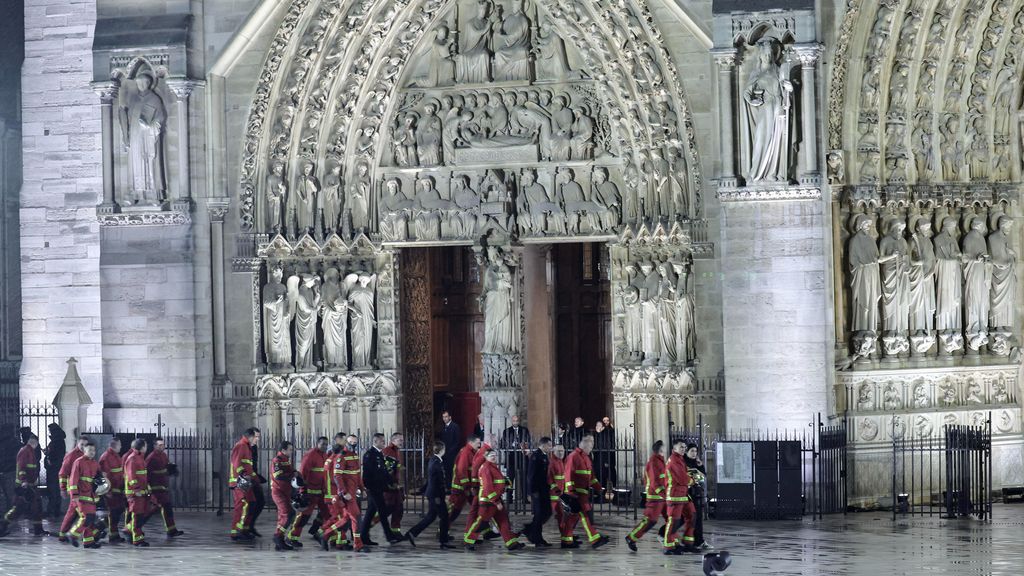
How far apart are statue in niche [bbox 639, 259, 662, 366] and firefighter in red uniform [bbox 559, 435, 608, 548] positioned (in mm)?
4550

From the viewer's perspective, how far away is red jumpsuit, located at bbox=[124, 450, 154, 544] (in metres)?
21.6

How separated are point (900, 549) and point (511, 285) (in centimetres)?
790

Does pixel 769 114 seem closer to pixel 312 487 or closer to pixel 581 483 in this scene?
pixel 581 483

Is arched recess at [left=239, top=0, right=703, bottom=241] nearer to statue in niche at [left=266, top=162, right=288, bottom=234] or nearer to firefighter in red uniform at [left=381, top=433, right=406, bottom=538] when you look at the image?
statue in niche at [left=266, top=162, right=288, bottom=234]

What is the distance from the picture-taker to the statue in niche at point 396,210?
26.5m

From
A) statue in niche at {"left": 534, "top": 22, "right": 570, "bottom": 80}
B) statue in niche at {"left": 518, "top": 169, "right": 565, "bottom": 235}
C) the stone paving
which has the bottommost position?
the stone paving

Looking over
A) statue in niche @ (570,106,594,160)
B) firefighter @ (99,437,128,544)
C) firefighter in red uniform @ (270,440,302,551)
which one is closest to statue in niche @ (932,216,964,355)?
statue in niche @ (570,106,594,160)

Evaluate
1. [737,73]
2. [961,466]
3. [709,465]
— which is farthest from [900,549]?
[737,73]

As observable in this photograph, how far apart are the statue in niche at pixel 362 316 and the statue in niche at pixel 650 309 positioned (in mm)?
3850

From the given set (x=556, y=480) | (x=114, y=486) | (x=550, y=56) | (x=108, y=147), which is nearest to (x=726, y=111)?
(x=550, y=56)

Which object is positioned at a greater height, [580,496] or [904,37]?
[904,37]

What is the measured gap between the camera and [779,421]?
23.5 metres

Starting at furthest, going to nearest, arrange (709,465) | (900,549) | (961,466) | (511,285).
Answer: (511,285) → (709,465) → (961,466) → (900,549)

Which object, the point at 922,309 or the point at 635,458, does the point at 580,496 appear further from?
the point at 922,309
